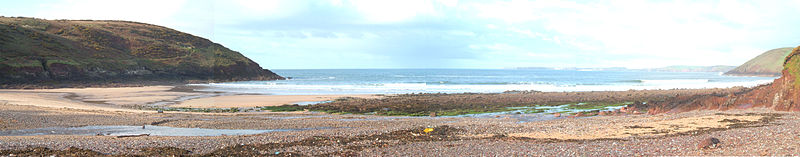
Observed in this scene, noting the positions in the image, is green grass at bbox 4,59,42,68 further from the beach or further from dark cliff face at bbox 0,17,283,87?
the beach

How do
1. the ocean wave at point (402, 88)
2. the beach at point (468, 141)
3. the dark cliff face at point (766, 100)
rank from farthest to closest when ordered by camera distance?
the ocean wave at point (402, 88) < the dark cliff face at point (766, 100) < the beach at point (468, 141)

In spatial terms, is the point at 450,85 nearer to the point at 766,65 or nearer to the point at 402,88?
the point at 402,88

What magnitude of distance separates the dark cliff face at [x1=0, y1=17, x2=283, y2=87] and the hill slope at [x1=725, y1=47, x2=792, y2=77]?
386 feet

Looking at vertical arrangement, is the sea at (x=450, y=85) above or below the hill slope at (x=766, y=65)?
below

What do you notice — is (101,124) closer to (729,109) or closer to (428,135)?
(428,135)

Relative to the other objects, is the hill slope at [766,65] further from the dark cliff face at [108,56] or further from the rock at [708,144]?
the rock at [708,144]

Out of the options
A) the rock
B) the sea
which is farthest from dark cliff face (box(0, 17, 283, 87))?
the rock

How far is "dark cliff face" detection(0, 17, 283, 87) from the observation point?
173 ft

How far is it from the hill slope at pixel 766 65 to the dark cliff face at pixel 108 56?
11763 cm

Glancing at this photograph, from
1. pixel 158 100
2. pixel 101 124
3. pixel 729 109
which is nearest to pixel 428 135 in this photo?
pixel 101 124

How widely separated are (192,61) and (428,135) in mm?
71044

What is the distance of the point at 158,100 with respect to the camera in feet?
117

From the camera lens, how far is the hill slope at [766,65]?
11992cm

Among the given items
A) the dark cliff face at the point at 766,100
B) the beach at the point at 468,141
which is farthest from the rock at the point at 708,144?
the dark cliff face at the point at 766,100
